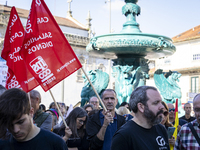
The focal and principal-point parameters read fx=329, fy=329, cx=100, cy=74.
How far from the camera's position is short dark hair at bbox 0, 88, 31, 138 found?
7.69ft

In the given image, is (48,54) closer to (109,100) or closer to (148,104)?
(109,100)

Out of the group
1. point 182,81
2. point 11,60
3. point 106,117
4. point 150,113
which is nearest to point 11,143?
point 150,113

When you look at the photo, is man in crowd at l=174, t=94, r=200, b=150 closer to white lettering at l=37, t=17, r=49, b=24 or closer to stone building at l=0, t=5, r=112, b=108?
white lettering at l=37, t=17, r=49, b=24

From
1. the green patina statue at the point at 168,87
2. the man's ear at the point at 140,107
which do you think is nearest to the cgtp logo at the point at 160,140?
the man's ear at the point at 140,107

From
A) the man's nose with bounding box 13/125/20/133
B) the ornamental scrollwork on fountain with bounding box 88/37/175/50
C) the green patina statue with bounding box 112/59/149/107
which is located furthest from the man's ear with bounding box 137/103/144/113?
the green patina statue with bounding box 112/59/149/107

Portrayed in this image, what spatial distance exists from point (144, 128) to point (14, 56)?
320cm

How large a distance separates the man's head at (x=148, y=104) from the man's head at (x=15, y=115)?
1.09m

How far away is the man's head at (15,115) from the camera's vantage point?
2.35m

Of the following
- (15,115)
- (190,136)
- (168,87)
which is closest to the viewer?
(15,115)

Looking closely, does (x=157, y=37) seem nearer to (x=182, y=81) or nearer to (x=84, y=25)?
(x=182, y=81)

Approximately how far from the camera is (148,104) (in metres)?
3.04

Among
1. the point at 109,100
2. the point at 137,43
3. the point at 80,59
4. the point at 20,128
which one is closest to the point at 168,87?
the point at 137,43

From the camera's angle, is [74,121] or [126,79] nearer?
[74,121]

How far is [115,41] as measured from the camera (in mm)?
8430
